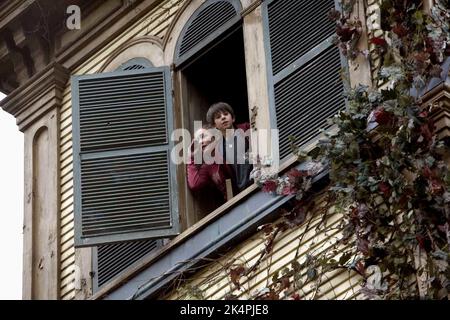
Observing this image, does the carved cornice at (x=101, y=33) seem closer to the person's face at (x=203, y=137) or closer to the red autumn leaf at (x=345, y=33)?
the person's face at (x=203, y=137)

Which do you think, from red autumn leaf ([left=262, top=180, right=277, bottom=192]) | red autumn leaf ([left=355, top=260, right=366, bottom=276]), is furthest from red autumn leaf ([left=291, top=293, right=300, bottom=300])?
red autumn leaf ([left=262, top=180, right=277, bottom=192])

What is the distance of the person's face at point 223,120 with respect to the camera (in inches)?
701

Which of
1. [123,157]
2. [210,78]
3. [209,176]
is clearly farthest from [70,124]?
[209,176]

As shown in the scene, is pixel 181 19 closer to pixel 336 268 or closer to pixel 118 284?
pixel 118 284

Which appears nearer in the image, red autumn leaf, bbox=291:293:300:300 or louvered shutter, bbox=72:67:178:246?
red autumn leaf, bbox=291:293:300:300

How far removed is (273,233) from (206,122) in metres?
2.32

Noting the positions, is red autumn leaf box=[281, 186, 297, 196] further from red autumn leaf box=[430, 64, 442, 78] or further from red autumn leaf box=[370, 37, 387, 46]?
red autumn leaf box=[430, 64, 442, 78]

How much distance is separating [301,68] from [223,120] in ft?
3.66

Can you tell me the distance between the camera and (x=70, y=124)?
19.5m

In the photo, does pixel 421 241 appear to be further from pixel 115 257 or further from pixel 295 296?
pixel 115 257

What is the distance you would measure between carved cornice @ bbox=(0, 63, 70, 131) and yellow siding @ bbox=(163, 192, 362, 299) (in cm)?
359

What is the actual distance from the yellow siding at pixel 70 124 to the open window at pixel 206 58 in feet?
1.43

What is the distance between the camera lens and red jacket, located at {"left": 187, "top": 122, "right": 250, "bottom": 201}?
1758 cm

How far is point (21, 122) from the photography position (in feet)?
65.5
